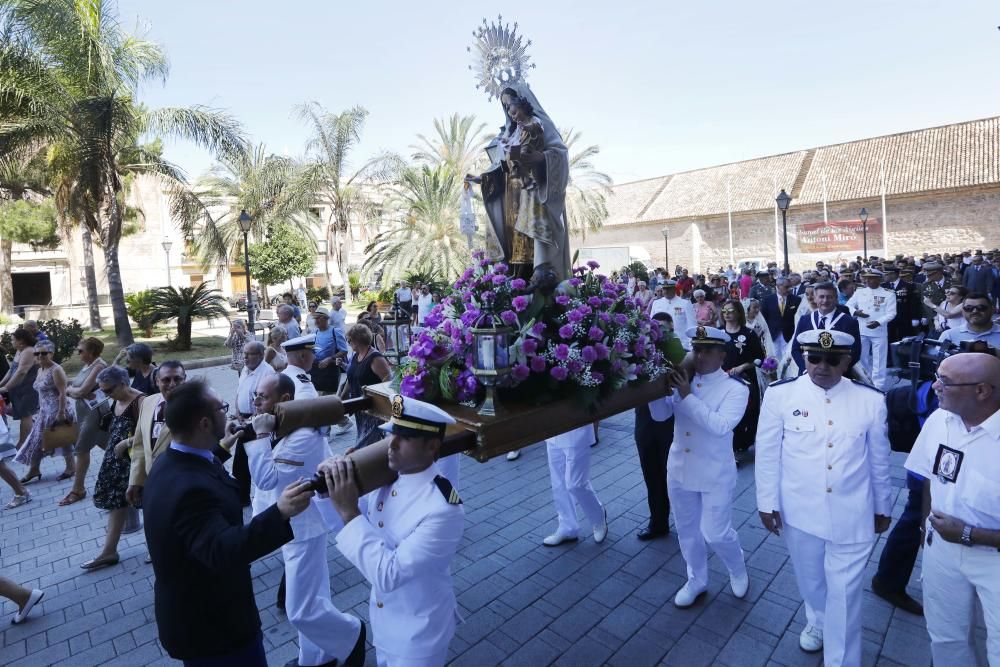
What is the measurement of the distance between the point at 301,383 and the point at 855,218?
136 feet

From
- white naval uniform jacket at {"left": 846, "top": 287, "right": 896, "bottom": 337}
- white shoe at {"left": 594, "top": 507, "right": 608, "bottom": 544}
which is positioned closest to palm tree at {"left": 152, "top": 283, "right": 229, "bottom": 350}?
white shoe at {"left": 594, "top": 507, "right": 608, "bottom": 544}

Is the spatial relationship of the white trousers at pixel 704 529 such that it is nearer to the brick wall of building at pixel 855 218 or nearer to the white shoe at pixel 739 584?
the white shoe at pixel 739 584

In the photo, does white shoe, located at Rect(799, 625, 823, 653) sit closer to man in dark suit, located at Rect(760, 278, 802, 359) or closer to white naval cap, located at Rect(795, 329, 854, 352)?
white naval cap, located at Rect(795, 329, 854, 352)

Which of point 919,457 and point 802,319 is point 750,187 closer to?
point 802,319

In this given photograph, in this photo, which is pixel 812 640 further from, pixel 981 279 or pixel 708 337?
pixel 981 279

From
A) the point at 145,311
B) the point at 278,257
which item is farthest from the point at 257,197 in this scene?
the point at 145,311

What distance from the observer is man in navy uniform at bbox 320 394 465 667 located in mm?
2559

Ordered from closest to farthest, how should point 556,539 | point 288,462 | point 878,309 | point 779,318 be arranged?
point 288,462 → point 556,539 → point 878,309 → point 779,318

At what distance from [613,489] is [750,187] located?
4188 cm

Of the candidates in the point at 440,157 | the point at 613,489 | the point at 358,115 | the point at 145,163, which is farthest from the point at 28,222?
the point at 613,489

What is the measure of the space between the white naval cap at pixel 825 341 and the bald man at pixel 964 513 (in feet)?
1.75

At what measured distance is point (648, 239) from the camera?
4691cm

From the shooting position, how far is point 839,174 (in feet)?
132

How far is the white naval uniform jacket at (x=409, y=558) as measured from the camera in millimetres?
2568
